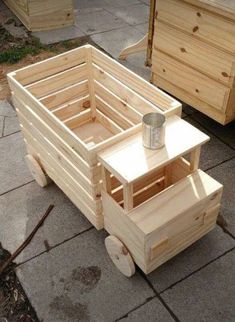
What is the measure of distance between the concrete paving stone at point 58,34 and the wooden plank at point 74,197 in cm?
280

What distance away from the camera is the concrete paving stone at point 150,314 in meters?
2.31

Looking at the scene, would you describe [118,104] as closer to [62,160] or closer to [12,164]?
[62,160]

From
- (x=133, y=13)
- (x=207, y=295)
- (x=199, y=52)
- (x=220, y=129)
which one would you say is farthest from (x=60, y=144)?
(x=133, y=13)

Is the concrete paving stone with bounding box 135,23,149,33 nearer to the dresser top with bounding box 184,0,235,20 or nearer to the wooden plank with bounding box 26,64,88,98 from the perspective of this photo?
the dresser top with bounding box 184,0,235,20

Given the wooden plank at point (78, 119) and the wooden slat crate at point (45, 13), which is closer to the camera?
the wooden plank at point (78, 119)

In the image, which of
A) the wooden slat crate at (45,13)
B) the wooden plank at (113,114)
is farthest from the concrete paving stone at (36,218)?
the wooden slat crate at (45,13)

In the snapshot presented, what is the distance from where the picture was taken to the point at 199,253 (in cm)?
265

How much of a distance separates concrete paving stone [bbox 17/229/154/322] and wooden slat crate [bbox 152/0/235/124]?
1.64m

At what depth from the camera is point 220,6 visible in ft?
9.67

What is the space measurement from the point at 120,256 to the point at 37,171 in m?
1.07

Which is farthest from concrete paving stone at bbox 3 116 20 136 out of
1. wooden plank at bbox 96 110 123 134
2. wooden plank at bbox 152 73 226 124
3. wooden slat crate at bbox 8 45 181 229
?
wooden plank at bbox 152 73 226 124

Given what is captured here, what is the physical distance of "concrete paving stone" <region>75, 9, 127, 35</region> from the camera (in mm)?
5688

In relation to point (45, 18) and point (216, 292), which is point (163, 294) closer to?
point (216, 292)

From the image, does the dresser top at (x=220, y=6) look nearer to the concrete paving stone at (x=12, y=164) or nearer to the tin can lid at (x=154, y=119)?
the tin can lid at (x=154, y=119)
